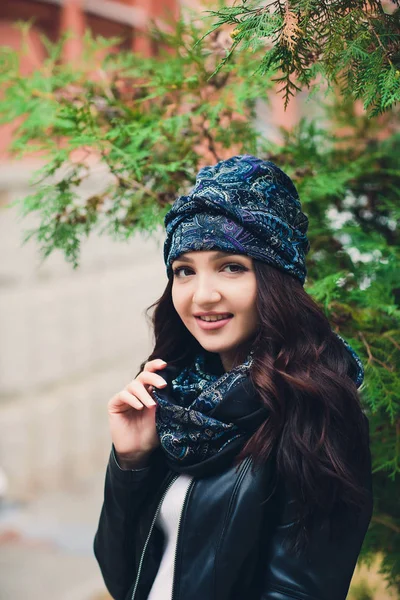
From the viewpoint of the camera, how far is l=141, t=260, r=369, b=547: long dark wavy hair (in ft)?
5.71

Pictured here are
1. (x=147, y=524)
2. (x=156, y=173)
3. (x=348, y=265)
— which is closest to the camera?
(x=147, y=524)

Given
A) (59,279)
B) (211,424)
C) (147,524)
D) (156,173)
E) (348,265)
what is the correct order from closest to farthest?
(211,424) → (147,524) → (156,173) → (348,265) → (59,279)

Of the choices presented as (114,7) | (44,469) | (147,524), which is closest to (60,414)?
(44,469)

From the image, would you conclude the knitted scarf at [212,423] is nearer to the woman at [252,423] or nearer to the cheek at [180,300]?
the woman at [252,423]

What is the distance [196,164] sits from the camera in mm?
2758

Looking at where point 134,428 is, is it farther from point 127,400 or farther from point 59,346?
point 59,346

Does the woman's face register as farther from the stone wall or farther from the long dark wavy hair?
the stone wall

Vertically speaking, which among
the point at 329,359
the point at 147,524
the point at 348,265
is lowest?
the point at 147,524

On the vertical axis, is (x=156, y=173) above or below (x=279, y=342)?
above

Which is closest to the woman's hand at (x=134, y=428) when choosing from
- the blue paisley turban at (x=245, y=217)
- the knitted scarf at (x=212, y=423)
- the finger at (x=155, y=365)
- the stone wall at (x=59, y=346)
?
the finger at (x=155, y=365)

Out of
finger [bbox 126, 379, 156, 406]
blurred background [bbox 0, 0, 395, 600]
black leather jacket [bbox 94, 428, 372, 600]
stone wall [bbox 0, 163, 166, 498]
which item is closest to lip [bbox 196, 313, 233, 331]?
finger [bbox 126, 379, 156, 406]

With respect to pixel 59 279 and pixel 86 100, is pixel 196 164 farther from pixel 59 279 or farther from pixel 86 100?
pixel 59 279

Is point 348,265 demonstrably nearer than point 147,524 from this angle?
No

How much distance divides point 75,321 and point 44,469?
54.1 inches
